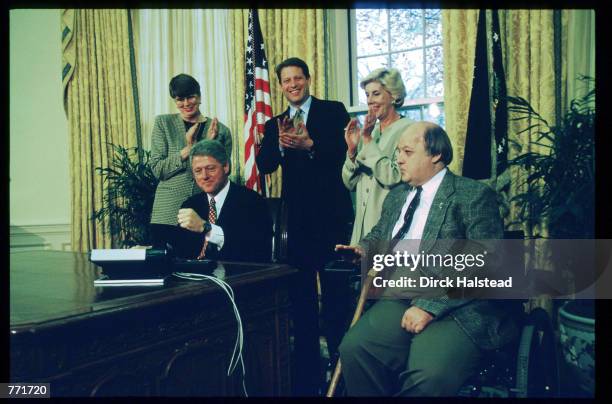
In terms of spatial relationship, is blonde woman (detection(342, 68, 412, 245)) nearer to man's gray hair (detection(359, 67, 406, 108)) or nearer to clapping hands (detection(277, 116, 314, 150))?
man's gray hair (detection(359, 67, 406, 108))

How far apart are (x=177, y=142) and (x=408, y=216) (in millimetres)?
1766

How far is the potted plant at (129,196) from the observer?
138 inches

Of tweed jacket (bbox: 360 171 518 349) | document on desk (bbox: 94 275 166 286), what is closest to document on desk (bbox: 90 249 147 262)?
document on desk (bbox: 94 275 166 286)

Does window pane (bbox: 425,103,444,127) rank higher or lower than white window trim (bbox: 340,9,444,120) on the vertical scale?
lower

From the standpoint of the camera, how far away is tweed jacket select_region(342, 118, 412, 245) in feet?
8.07

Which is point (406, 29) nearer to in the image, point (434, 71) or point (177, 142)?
point (434, 71)

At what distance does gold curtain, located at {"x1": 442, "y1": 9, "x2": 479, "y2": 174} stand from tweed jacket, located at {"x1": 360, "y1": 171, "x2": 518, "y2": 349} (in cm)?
42

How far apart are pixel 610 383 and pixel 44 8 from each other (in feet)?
15.0

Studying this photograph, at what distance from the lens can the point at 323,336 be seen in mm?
2789

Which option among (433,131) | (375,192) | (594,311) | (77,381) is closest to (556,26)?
(433,131)

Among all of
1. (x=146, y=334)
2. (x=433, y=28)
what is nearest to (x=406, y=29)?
(x=433, y=28)

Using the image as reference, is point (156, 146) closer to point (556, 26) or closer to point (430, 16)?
point (430, 16)

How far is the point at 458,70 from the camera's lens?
2521mm

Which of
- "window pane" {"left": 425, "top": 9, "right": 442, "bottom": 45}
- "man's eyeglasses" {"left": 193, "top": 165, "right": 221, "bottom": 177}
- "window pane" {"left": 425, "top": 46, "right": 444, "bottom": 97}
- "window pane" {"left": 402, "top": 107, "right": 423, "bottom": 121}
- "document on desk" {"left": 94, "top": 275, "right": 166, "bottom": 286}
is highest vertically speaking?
"window pane" {"left": 425, "top": 9, "right": 442, "bottom": 45}
